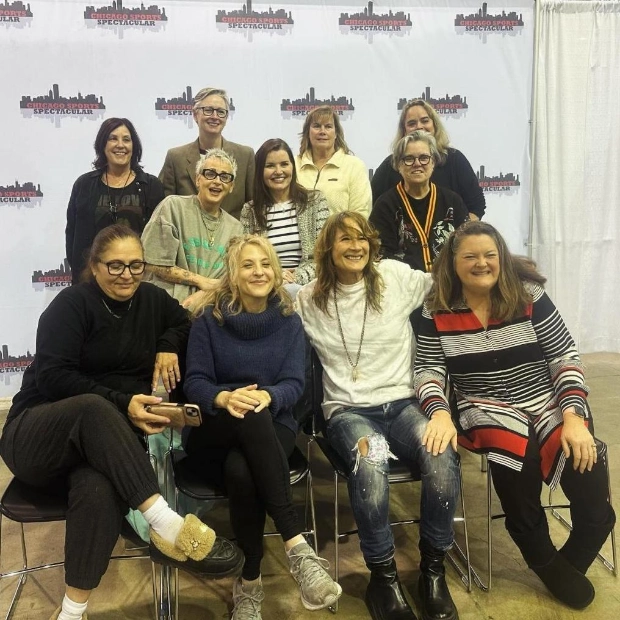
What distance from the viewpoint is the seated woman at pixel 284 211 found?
2.67 metres

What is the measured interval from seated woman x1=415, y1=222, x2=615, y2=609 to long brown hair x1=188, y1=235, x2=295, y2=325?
55 cm

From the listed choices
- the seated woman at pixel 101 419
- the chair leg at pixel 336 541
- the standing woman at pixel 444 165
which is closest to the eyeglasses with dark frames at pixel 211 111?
the standing woman at pixel 444 165

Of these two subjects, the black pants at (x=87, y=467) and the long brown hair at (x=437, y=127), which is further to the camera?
the long brown hair at (x=437, y=127)

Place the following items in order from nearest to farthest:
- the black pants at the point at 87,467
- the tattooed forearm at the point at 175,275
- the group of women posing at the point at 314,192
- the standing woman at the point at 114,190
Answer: the black pants at the point at 87,467 < the tattooed forearm at the point at 175,275 < the group of women posing at the point at 314,192 < the standing woman at the point at 114,190

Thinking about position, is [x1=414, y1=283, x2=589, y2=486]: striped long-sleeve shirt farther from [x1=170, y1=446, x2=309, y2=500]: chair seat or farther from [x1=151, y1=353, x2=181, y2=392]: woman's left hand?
[x1=151, y1=353, x2=181, y2=392]: woman's left hand

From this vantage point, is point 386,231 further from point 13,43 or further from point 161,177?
point 13,43

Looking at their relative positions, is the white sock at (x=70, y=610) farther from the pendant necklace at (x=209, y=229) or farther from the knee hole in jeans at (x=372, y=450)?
the pendant necklace at (x=209, y=229)

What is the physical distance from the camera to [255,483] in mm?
1847

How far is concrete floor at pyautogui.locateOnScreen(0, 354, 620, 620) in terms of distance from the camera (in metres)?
1.94

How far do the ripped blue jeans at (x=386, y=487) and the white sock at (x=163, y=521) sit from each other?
0.57 metres

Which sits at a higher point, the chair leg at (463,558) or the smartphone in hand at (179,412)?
the smartphone in hand at (179,412)

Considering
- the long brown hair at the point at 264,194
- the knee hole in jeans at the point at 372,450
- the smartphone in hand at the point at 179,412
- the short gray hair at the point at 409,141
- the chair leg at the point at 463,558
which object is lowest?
the chair leg at the point at 463,558

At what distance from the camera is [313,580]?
174 cm

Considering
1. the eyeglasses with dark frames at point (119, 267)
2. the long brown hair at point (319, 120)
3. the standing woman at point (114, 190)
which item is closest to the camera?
the eyeglasses with dark frames at point (119, 267)
